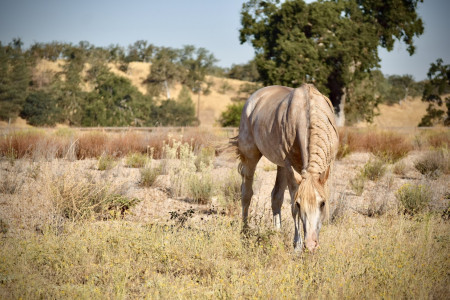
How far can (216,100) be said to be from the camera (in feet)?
227

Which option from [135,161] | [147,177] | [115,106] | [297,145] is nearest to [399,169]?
[147,177]

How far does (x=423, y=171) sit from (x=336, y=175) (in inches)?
93.7

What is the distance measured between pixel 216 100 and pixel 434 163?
194ft

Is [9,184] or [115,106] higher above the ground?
[115,106]

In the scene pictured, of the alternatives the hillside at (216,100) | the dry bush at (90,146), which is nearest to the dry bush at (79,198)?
the dry bush at (90,146)

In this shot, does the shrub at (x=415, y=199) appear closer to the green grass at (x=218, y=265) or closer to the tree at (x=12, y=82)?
the green grass at (x=218, y=265)

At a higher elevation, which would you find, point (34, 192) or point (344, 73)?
point (344, 73)

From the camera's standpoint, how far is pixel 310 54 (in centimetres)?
2795

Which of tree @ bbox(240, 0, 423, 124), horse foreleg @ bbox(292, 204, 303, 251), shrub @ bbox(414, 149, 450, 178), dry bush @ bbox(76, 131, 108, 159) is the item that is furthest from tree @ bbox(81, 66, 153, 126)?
horse foreleg @ bbox(292, 204, 303, 251)

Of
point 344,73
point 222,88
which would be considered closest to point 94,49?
point 222,88

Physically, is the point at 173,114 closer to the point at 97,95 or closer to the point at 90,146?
the point at 97,95

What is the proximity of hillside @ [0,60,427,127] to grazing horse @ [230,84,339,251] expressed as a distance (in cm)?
4800

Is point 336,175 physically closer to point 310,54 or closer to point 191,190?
point 191,190

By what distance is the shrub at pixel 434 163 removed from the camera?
10.8 metres
